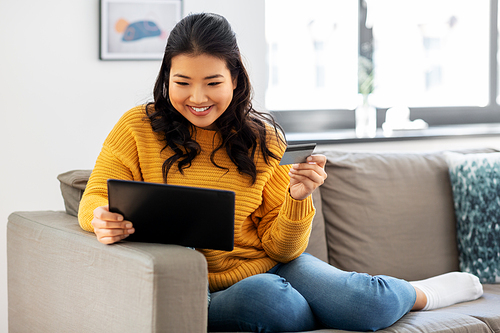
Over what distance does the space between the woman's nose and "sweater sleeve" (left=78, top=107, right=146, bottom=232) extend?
0.68 ft

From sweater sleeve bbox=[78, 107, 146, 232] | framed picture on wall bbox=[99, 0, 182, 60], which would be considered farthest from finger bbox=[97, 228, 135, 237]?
framed picture on wall bbox=[99, 0, 182, 60]

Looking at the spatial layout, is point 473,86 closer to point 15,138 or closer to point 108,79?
point 108,79

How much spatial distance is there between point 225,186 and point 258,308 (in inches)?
14.1

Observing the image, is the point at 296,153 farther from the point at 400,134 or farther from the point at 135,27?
the point at 400,134

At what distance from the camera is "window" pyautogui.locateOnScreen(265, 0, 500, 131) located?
8.78ft

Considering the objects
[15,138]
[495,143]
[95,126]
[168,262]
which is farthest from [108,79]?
[495,143]

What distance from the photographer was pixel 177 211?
1.14 m

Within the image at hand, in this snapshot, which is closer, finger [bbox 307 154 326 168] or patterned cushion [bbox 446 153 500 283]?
finger [bbox 307 154 326 168]

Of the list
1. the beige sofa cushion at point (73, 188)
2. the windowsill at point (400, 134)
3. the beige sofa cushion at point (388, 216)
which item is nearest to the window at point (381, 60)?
the windowsill at point (400, 134)

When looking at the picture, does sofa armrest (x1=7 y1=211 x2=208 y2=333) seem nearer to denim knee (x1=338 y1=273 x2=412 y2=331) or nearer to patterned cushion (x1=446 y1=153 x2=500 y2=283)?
denim knee (x1=338 y1=273 x2=412 y2=331)

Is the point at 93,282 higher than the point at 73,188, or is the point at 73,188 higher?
the point at 73,188

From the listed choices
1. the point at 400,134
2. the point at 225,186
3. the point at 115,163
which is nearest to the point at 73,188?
the point at 115,163

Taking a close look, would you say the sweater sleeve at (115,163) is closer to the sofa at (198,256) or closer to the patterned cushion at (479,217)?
the sofa at (198,256)

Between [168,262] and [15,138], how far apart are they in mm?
1137
